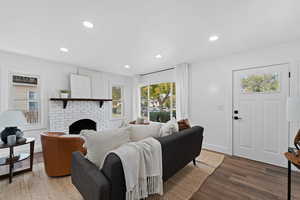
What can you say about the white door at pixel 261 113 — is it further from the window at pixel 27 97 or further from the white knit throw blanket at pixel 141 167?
the window at pixel 27 97

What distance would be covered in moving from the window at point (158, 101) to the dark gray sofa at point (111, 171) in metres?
2.60

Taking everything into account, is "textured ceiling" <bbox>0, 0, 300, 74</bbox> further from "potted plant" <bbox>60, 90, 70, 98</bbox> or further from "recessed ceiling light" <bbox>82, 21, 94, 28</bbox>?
"potted plant" <bbox>60, 90, 70, 98</bbox>

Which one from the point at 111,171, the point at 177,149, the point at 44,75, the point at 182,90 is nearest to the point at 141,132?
the point at 177,149

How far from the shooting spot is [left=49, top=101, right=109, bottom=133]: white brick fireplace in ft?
11.8

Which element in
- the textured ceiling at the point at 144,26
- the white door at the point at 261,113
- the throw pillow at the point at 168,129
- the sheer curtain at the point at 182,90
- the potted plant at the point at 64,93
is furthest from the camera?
the sheer curtain at the point at 182,90

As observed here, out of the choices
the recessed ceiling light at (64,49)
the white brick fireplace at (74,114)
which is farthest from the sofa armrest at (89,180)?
the white brick fireplace at (74,114)

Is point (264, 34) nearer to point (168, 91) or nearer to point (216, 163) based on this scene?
point (216, 163)

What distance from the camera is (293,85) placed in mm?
2525

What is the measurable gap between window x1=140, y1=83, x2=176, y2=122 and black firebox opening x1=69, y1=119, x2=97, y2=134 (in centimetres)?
204

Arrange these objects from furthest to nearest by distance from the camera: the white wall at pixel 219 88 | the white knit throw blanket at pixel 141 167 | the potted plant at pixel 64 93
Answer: the potted plant at pixel 64 93
the white wall at pixel 219 88
the white knit throw blanket at pixel 141 167

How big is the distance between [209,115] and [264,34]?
2067mm

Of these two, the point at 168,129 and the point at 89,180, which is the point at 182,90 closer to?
the point at 168,129

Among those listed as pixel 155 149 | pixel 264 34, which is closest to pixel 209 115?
pixel 264 34

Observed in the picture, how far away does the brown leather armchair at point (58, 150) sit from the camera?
2.16 m
